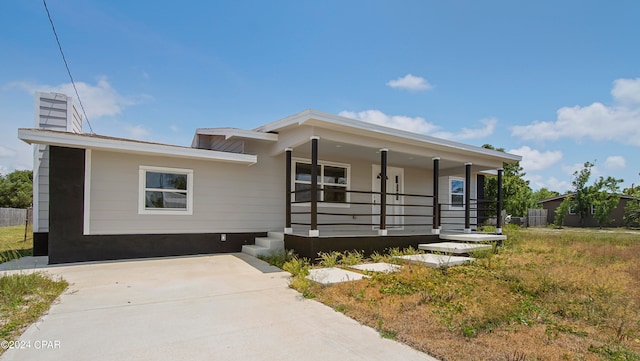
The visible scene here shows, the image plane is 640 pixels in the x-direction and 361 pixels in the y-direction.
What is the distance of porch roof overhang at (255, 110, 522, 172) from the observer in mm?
7289

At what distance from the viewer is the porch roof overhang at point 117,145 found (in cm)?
645

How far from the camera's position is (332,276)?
227 inches

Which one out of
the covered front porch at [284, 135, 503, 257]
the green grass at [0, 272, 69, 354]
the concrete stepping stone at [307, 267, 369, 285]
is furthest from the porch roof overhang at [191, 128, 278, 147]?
the green grass at [0, 272, 69, 354]

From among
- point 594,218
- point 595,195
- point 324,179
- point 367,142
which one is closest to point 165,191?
point 324,179

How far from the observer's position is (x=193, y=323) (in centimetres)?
363

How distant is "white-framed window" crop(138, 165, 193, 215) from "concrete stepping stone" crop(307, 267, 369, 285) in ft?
13.2

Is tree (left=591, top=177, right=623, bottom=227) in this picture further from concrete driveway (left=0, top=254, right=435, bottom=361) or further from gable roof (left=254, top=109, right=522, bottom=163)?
concrete driveway (left=0, top=254, right=435, bottom=361)

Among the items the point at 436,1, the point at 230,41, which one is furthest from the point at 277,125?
the point at 436,1

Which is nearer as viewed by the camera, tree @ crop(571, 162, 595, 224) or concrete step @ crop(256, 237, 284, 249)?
concrete step @ crop(256, 237, 284, 249)

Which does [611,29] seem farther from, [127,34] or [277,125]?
[127,34]

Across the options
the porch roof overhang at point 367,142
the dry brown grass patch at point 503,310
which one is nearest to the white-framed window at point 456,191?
the porch roof overhang at point 367,142

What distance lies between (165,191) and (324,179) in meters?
4.38

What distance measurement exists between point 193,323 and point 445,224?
10.7 metres

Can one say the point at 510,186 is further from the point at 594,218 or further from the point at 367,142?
the point at 367,142
